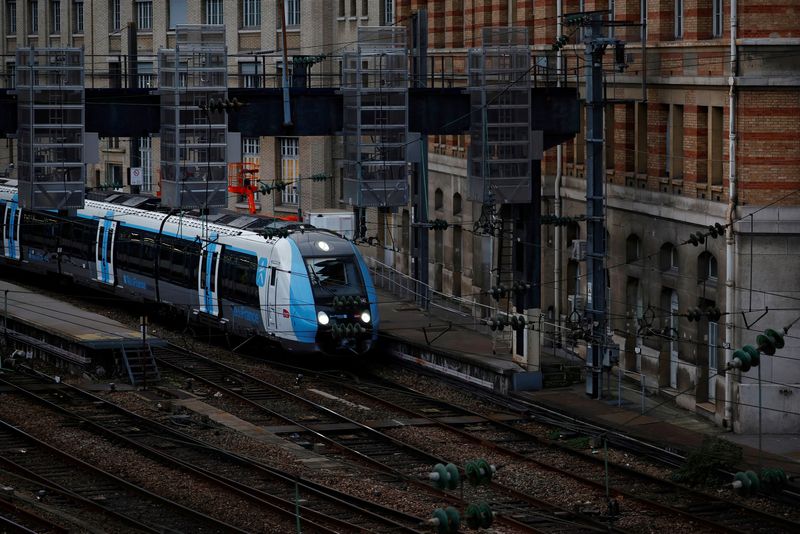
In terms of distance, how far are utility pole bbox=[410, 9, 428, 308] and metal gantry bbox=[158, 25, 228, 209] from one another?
10.9 m

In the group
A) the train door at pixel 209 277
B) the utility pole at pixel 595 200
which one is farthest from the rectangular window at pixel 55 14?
the utility pole at pixel 595 200

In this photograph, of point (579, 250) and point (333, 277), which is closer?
point (579, 250)

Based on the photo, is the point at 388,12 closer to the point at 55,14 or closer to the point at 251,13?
the point at 251,13

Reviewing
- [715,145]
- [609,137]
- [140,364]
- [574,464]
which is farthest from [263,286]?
[574,464]

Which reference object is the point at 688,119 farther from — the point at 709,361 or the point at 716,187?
the point at 709,361

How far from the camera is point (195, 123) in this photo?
31.9 meters

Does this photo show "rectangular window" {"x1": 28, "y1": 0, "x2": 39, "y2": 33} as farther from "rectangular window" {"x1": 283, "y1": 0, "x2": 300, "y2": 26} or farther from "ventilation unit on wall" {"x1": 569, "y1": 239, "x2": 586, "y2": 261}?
"ventilation unit on wall" {"x1": 569, "y1": 239, "x2": 586, "y2": 261}

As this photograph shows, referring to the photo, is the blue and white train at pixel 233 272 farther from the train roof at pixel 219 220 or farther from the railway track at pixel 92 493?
the railway track at pixel 92 493

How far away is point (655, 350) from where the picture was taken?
3612cm

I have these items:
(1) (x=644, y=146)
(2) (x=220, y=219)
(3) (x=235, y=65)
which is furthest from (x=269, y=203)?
(1) (x=644, y=146)

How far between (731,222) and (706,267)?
193 cm

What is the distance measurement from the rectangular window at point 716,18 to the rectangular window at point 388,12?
79.7ft

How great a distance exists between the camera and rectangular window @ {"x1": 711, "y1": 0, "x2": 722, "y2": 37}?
33.7 metres

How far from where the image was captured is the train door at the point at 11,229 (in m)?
52.0
